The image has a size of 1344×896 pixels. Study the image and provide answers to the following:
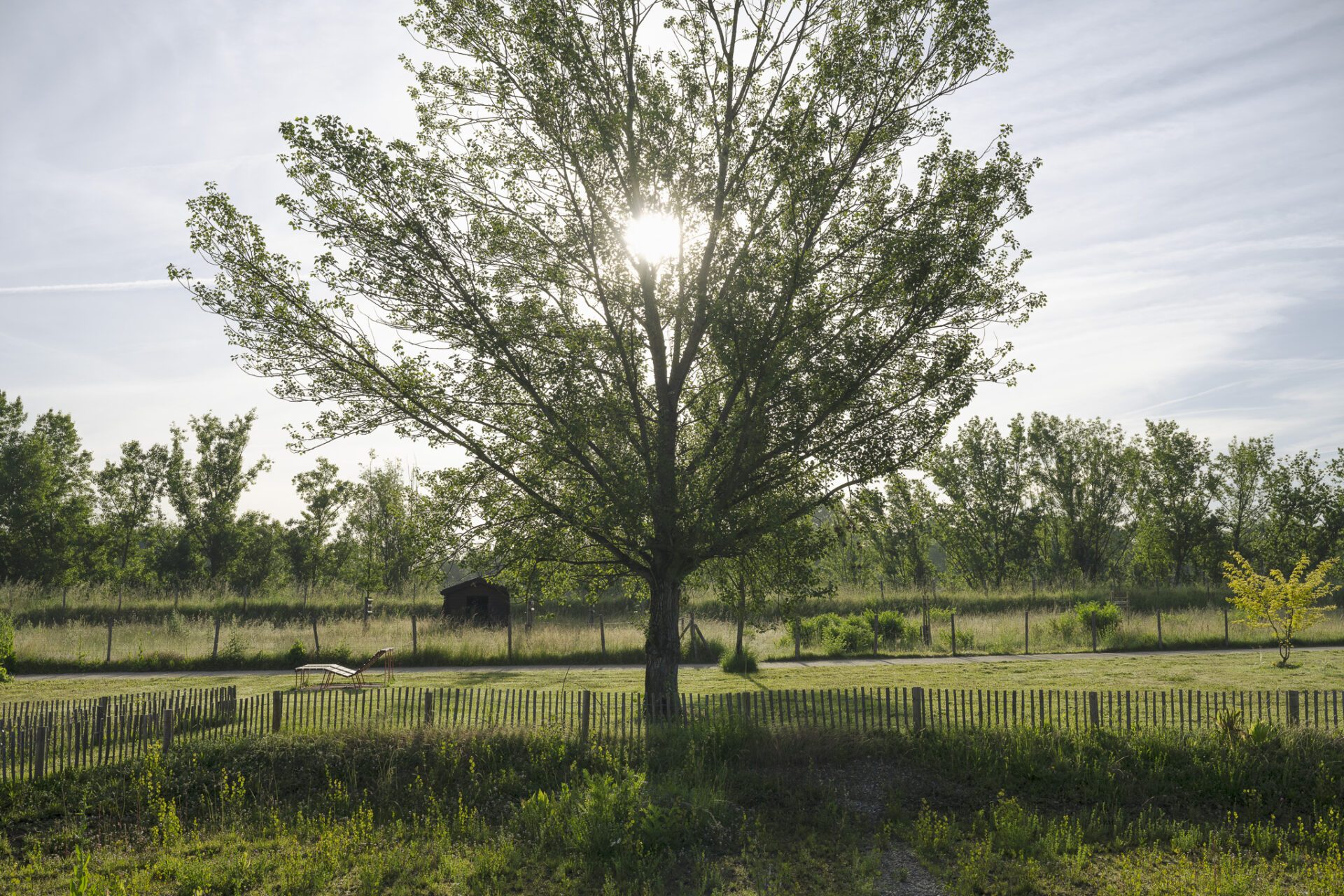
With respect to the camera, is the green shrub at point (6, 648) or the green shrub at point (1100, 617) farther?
the green shrub at point (1100, 617)

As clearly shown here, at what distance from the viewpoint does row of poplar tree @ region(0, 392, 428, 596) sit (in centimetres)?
5184

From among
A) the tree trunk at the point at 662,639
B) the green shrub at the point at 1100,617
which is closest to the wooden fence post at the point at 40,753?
the tree trunk at the point at 662,639

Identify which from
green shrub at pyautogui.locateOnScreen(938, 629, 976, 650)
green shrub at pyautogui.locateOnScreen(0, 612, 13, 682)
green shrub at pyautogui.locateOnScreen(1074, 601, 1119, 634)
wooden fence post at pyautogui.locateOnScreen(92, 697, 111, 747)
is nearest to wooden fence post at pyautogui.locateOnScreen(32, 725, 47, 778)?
wooden fence post at pyautogui.locateOnScreen(92, 697, 111, 747)

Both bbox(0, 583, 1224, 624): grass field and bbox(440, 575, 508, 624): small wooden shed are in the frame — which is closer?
bbox(440, 575, 508, 624): small wooden shed

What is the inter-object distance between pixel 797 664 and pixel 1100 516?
47.9 meters

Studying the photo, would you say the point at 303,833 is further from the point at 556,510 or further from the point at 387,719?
the point at 556,510

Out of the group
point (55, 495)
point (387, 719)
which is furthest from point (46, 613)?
point (387, 719)

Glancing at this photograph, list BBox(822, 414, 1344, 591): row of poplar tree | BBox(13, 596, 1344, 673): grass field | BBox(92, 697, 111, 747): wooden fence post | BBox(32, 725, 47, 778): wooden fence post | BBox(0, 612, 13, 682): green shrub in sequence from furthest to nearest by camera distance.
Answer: BBox(822, 414, 1344, 591): row of poplar tree
BBox(13, 596, 1344, 673): grass field
BBox(0, 612, 13, 682): green shrub
BBox(92, 697, 111, 747): wooden fence post
BBox(32, 725, 47, 778): wooden fence post

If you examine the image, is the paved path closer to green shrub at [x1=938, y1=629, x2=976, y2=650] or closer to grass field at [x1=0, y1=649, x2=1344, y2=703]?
grass field at [x1=0, y1=649, x2=1344, y2=703]

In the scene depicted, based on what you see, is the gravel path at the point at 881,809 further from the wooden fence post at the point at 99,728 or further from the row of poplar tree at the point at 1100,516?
the row of poplar tree at the point at 1100,516

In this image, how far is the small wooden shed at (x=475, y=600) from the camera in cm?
3556

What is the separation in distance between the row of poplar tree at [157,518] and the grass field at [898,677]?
84.2 feet

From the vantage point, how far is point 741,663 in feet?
78.8

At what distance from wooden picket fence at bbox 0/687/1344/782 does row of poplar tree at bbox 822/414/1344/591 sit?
3814cm
